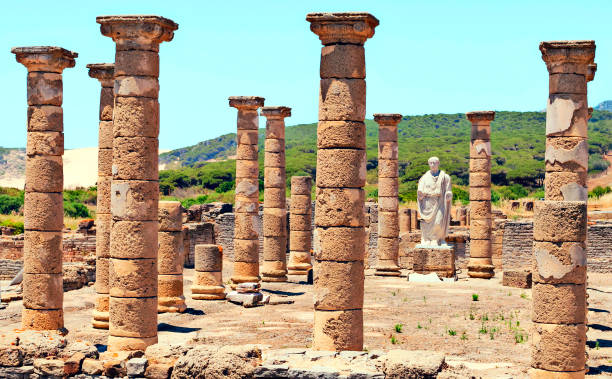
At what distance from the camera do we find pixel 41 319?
14891 mm

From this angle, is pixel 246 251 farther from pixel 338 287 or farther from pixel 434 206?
pixel 338 287

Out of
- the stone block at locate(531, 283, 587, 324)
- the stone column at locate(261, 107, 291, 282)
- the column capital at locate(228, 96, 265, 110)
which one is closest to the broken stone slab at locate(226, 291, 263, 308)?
the stone column at locate(261, 107, 291, 282)

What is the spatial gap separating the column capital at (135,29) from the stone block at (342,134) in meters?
2.77

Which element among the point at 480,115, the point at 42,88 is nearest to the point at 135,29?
the point at 42,88

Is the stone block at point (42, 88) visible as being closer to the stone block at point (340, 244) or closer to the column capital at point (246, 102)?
the stone block at point (340, 244)

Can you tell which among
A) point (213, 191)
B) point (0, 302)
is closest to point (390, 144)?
point (0, 302)

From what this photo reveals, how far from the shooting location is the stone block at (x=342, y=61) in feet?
40.8

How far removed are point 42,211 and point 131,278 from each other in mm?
2776

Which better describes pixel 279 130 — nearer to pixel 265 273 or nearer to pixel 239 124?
pixel 239 124

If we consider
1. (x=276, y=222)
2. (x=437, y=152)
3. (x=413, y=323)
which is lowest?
(x=413, y=323)

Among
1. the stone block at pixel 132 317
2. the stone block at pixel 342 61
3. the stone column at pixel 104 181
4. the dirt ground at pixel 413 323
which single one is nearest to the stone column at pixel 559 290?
the dirt ground at pixel 413 323

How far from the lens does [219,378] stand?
10.8 m

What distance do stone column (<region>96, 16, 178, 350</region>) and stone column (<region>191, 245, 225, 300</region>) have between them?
6900 mm

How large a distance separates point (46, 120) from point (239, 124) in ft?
25.6
